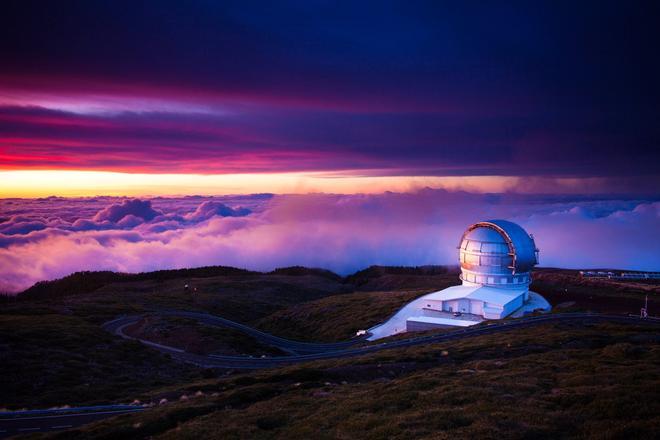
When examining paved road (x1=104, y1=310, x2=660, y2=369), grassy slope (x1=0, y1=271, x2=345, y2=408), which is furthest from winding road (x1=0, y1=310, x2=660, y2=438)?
grassy slope (x1=0, y1=271, x2=345, y2=408)

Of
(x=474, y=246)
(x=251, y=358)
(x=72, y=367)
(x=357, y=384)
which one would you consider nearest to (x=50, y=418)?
(x=72, y=367)

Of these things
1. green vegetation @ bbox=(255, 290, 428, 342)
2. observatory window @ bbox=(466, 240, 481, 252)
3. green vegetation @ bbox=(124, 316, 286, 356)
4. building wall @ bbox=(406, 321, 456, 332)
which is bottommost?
green vegetation @ bbox=(255, 290, 428, 342)

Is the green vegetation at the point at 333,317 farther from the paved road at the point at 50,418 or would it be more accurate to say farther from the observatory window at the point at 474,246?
the paved road at the point at 50,418

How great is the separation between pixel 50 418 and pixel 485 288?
60.1 meters

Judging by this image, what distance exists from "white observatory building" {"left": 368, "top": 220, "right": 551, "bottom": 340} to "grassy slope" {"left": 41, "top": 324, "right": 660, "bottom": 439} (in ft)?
104

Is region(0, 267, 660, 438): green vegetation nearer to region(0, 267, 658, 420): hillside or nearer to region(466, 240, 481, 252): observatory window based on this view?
region(0, 267, 658, 420): hillside

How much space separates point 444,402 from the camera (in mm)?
19938

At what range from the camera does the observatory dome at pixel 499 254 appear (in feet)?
233

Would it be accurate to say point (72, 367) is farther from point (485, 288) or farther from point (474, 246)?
Result: point (474, 246)

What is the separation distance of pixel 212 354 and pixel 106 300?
53.7 m

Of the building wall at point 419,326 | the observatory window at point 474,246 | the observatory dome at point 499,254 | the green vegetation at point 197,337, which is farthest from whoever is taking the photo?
the observatory window at point 474,246

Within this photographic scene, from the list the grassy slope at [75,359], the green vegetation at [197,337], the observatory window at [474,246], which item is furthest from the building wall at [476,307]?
the grassy slope at [75,359]

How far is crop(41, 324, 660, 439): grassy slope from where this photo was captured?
16047 mm

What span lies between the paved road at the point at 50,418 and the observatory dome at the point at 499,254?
2266 inches
